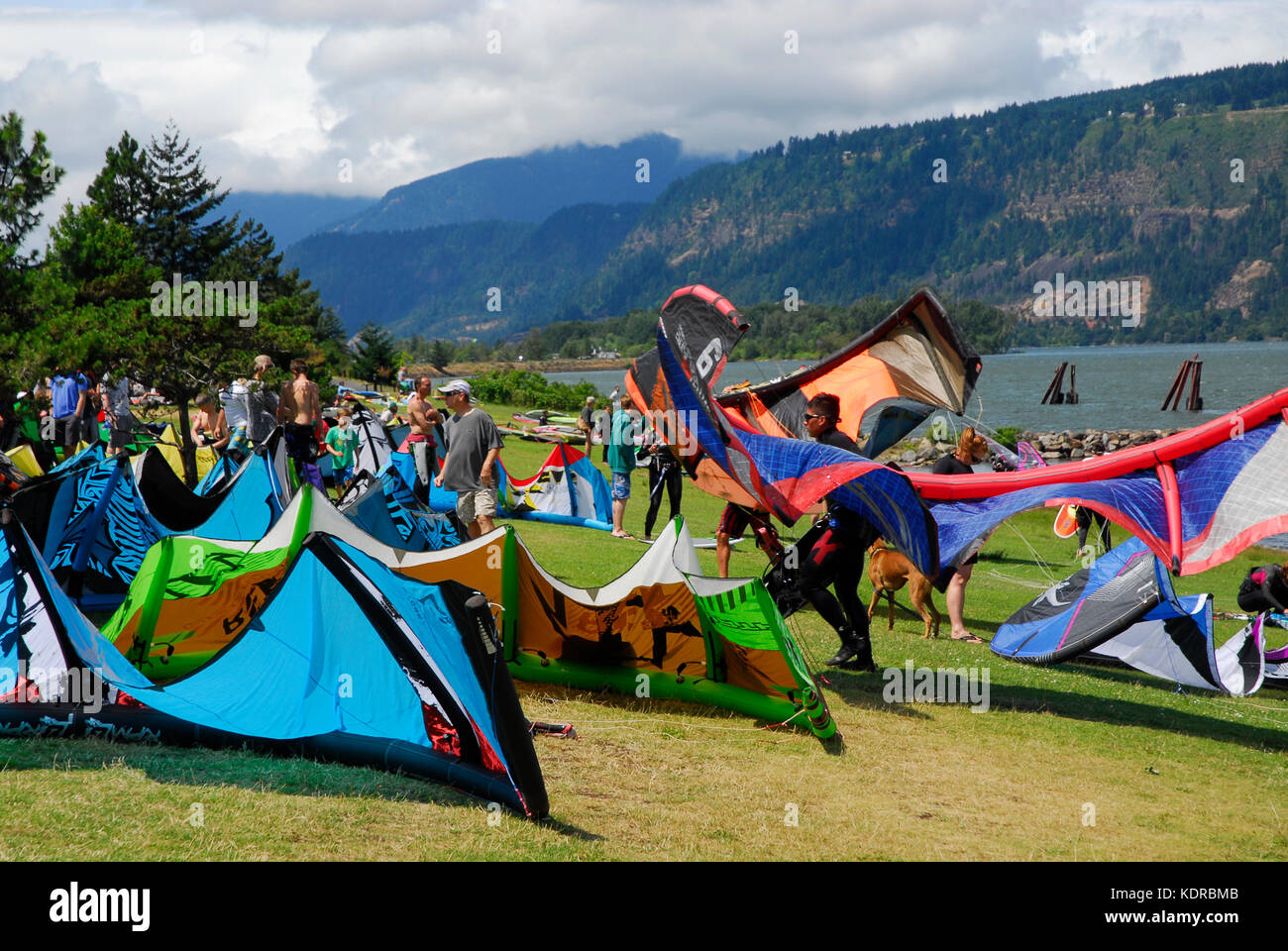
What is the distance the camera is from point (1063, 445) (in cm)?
4897

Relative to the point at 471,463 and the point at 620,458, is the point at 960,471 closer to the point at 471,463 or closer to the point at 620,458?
the point at 471,463

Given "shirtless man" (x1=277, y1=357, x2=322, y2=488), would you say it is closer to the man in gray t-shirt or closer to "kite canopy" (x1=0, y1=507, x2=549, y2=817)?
"kite canopy" (x1=0, y1=507, x2=549, y2=817)

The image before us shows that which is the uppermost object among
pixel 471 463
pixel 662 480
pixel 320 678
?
pixel 471 463

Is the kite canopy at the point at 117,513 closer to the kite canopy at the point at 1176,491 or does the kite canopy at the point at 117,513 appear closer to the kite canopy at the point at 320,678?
the kite canopy at the point at 320,678

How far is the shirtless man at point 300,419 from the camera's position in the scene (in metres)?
10.9

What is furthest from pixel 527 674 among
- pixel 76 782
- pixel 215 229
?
pixel 215 229

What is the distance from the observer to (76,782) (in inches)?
193

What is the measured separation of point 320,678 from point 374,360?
6825 centimetres

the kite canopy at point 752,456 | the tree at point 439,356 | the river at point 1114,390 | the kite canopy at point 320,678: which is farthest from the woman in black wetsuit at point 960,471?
the tree at point 439,356

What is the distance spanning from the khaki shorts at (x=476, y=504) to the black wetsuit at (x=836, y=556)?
376 cm

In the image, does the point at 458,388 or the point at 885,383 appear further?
the point at 458,388

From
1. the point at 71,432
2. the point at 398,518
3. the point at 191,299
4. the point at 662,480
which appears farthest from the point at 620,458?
the point at 191,299

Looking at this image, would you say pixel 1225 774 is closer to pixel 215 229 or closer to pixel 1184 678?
pixel 1184 678
